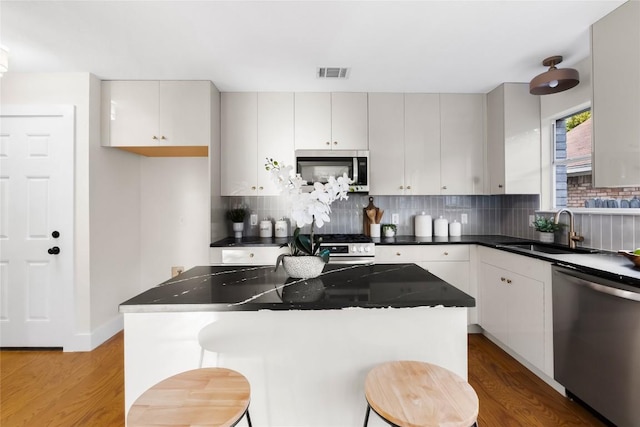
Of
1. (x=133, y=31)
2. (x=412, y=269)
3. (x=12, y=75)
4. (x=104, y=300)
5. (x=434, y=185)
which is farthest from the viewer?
(x=434, y=185)

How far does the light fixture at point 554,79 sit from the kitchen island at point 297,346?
2.21 meters

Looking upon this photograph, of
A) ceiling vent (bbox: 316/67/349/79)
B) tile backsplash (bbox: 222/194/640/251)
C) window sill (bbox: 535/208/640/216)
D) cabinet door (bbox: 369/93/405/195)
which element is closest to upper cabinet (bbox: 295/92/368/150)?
cabinet door (bbox: 369/93/405/195)

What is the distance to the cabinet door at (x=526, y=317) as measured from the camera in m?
2.30

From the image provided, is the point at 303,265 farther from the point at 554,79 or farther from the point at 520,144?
the point at 520,144

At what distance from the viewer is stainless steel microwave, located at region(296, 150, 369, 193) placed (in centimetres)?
334

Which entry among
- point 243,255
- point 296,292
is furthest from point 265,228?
point 296,292

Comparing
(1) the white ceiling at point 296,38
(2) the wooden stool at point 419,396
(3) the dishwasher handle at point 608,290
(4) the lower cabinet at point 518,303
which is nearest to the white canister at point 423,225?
(4) the lower cabinet at point 518,303

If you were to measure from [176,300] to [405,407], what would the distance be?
2.97ft

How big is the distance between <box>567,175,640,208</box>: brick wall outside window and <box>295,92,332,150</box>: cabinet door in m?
2.28

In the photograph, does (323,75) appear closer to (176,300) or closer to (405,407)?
(176,300)

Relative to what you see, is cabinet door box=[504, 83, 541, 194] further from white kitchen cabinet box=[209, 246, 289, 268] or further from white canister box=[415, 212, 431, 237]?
white kitchen cabinet box=[209, 246, 289, 268]

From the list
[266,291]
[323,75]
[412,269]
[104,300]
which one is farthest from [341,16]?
[104,300]

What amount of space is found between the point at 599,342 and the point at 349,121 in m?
2.65

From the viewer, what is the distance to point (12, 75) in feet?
9.46
